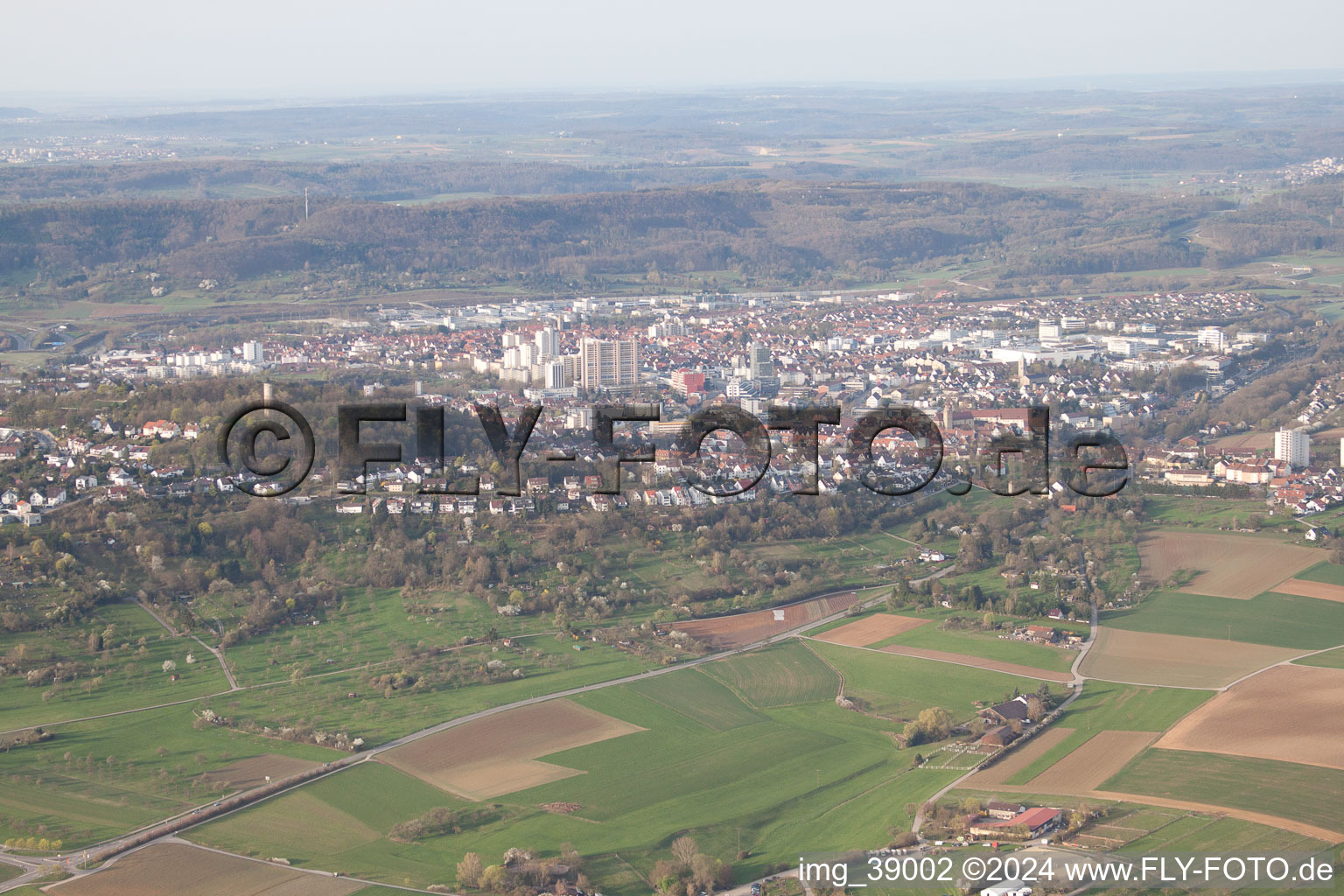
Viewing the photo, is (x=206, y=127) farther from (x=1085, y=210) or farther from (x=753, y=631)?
(x=753, y=631)

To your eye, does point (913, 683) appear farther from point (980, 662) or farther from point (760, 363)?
point (760, 363)

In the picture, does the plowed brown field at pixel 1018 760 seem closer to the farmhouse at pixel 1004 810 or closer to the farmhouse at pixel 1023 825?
the farmhouse at pixel 1004 810

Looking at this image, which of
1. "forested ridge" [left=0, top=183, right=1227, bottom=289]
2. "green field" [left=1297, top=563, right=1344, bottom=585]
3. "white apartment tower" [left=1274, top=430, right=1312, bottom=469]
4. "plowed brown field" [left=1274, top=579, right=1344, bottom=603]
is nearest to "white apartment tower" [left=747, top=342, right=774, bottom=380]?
"white apartment tower" [left=1274, top=430, right=1312, bottom=469]

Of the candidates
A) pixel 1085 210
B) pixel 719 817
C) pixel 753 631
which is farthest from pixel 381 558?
pixel 1085 210

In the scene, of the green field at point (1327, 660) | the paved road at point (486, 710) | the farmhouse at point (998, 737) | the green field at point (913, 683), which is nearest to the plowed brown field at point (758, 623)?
the paved road at point (486, 710)

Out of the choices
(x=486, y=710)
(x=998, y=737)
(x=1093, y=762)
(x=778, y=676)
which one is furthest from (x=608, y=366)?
(x=1093, y=762)
